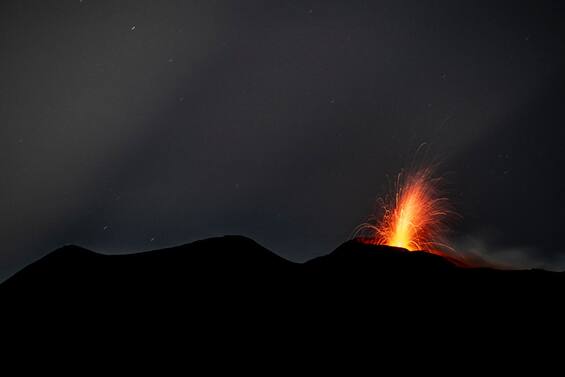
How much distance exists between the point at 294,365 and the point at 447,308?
32.4ft

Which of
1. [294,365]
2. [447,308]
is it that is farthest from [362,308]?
[294,365]

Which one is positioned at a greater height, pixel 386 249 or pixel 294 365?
pixel 386 249

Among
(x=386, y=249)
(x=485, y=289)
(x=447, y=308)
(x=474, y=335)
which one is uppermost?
(x=386, y=249)

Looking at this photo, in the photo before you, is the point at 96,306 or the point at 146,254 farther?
the point at 146,254

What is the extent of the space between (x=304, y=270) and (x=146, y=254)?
12.1 meters

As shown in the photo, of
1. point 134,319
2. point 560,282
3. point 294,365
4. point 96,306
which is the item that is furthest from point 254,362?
point 560,282

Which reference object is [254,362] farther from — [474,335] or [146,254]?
[146,254]

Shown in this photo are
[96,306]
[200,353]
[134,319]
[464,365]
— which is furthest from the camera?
[96,306]

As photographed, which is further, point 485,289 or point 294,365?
point 485,289

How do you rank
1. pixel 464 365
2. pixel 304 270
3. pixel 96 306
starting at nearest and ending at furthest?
1. pixel 464 365
2. pixel 96 306
3. pixel 304 270

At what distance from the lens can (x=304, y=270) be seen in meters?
30.9

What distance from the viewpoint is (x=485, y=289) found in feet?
84.0

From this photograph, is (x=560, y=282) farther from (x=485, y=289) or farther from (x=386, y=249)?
(x=386, y=249)

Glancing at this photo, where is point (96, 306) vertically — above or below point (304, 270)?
below
